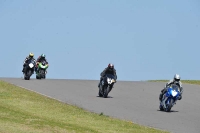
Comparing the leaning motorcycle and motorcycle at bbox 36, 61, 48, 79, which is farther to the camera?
motorcycle at bbox 36, 61, 48, 79

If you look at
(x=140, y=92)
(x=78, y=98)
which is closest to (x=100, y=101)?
(x=78, y=98)

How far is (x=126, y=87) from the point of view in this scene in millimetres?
41969

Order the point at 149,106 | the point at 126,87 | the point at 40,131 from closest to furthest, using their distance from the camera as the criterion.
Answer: the point at 40,131
the point at 149,106
the point at 126,87

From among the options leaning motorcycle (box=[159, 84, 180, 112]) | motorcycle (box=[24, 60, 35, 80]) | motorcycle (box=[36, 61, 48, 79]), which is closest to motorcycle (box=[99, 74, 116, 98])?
leaning motorcycle (box=[159, 84, 180, 112])

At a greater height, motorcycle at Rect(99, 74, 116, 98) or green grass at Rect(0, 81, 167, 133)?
motorcycle at Rect(99, 74, 116, 98)

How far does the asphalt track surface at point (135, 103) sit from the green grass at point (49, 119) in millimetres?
1171

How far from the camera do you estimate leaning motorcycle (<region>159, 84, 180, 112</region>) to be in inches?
1118

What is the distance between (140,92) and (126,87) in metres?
3.59

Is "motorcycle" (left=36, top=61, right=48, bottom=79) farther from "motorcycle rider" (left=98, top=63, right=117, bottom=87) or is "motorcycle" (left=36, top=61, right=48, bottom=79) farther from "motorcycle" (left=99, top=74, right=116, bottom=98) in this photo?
"motorcycle" (left=99, top=74, right=116, bottom=98)

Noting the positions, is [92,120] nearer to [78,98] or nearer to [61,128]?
[61,128]

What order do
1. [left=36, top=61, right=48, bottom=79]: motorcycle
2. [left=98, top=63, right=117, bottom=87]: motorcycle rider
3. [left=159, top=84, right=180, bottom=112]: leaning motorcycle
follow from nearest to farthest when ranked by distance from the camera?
[left=159, top=84, right=180, bottom=112]: leaning motorcycle
[left=98, top=63, right=117, bottom=87]: motorcycle rider
[left=36, top=61, right=48, bottom=79]: motorcycle

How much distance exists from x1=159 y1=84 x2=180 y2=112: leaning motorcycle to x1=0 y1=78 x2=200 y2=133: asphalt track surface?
0.99 ft

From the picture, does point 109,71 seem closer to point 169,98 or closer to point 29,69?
point 169,98

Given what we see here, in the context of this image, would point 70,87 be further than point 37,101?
Yes
